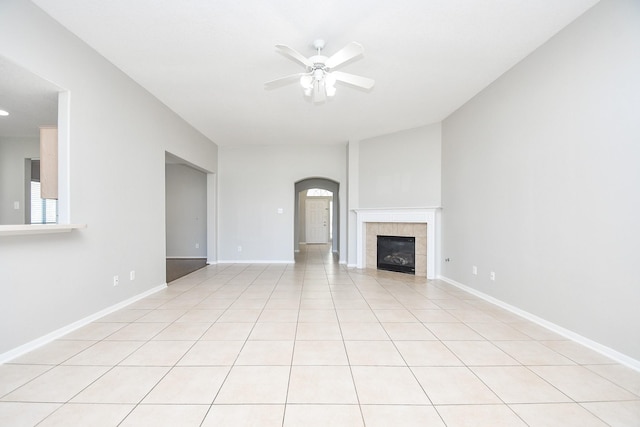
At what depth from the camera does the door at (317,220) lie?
39.3ft

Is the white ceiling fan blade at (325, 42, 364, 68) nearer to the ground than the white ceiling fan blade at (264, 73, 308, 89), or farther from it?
farther from it

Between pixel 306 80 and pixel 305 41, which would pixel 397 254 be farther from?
pixel 305 41

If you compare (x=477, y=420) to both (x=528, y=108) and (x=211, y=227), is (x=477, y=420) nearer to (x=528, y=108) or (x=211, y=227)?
(x=528, y=108)

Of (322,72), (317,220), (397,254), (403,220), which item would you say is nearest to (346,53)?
(322,72)

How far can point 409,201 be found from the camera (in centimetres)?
533

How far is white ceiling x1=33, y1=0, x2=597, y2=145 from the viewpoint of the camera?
225 cm

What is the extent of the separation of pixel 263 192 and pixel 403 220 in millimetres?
3285

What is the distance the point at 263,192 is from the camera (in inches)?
260

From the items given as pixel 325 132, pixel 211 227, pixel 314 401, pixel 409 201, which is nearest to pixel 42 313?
pixel 314 401

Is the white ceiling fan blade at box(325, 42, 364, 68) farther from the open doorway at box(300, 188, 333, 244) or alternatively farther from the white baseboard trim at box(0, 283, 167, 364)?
the open doorway at box(300, 188, 333, 244)

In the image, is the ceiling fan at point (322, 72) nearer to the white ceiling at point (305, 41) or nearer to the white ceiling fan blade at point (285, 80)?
the white ceiling fan blade at point (285, 80)

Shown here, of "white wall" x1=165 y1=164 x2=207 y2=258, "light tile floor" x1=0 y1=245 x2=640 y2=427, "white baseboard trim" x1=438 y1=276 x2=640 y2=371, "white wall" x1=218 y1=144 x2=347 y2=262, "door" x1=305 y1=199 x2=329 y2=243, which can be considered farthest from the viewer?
"door" x1=305 y1=199 x2=329 y2=243

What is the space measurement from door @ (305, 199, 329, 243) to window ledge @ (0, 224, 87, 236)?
9.65 m

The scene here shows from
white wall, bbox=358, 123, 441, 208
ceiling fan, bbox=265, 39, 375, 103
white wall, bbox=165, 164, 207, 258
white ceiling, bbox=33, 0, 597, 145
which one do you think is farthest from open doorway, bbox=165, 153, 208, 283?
ceiling fan, bbox=265, 39, 375, 103
